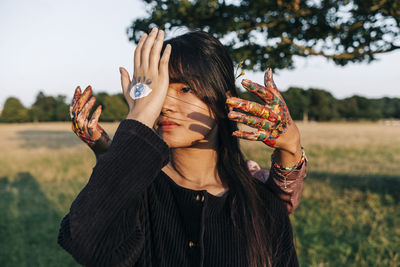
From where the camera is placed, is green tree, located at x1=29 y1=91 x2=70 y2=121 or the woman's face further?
green tree, located at x1=29 y1=91 x2=70 y2=121

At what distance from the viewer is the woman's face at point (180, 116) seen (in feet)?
5.86

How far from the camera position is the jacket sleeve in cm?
126

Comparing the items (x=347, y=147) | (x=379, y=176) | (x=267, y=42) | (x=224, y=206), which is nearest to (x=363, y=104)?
(x=347, y=147)

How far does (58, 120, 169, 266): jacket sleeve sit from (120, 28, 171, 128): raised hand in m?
0.09

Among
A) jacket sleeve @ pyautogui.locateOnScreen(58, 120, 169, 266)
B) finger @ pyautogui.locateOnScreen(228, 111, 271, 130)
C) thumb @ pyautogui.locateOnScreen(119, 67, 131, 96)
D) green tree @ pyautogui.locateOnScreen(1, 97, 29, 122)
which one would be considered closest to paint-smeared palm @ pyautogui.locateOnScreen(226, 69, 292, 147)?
finger @ pyautogui.locateOnScreen(228, 111, 271, 130)

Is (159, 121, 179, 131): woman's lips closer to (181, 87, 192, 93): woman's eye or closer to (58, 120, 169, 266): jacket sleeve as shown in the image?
(181, 87, 192, 93): woman's eye

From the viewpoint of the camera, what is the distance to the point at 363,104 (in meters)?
76.8

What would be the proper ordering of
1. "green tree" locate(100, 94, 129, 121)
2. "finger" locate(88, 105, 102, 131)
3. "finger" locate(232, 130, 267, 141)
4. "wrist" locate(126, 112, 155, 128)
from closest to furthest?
"wrist" locate(126, 112, 155, 128) < "finger" locate(232, 130, 267, 141) < "finger" locate(88, 105, 102, 131) < "green tree" locate(100, 94, 129, 121)

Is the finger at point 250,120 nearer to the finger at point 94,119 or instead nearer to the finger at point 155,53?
the finger at point 155,53

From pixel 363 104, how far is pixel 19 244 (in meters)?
83.4

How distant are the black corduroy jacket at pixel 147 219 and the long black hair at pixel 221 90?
5 centimetres

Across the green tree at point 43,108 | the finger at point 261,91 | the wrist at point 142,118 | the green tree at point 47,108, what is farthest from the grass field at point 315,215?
the green tree at point 43,108

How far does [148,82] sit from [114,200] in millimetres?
573

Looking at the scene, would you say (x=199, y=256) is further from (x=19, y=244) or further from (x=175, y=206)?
(x=19, y=244)
